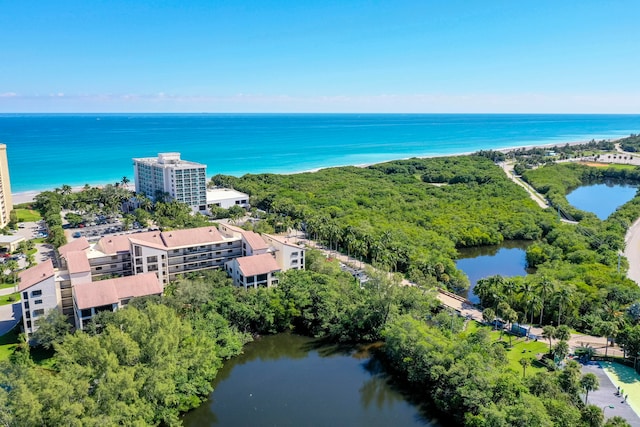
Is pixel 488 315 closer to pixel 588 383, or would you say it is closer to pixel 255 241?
pixel 588 383

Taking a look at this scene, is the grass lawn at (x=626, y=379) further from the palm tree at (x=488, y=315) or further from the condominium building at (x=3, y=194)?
the condominium building at (x=3, y=194)

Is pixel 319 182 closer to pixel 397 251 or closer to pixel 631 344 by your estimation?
pixel 397 251

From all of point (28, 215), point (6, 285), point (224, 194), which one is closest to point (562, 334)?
point (6, 285)

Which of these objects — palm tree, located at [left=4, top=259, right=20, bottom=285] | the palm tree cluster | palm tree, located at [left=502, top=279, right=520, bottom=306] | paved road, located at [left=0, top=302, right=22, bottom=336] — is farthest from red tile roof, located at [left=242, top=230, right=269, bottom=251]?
palm tree, located at [left=4, top=259, right=20, bottom=285]

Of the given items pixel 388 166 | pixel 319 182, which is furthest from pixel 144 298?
pixel 388 166

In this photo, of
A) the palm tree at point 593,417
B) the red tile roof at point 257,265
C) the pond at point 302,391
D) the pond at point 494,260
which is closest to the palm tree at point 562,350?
the palm tree at point 593,417

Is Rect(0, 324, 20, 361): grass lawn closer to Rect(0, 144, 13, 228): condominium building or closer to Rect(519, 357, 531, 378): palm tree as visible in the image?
Rect(519, 357, 531, 378): palm tree
